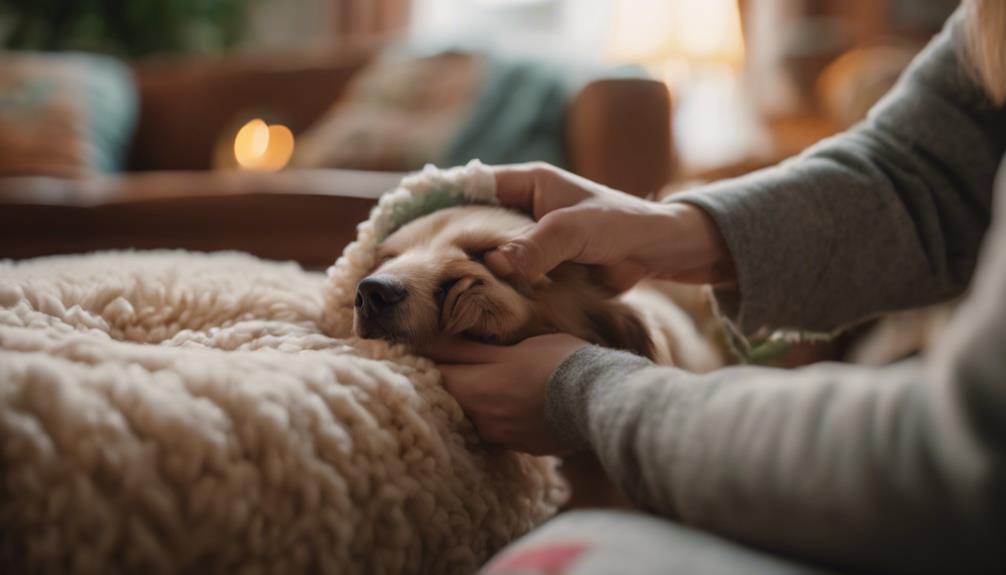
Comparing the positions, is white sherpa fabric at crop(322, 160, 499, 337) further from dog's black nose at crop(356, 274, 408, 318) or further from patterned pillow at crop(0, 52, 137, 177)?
patterned pillow at crop(0, 52, 137, 177)

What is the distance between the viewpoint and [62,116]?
291 centimetres

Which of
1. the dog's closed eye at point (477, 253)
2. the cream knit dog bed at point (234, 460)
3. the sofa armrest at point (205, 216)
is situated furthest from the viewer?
the sofa armrest at point (205, 216)

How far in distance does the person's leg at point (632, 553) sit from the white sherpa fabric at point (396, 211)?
0.45 meters

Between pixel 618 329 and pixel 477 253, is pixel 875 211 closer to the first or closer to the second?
pixel 618 329

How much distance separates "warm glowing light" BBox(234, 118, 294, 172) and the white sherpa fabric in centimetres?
224

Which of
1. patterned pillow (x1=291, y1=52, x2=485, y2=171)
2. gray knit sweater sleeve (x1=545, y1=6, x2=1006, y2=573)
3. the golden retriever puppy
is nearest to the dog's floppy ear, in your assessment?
the golden retriever puppy

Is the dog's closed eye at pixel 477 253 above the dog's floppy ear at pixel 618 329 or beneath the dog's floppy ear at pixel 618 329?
above

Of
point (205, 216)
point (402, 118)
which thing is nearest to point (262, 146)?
point (402, 118)

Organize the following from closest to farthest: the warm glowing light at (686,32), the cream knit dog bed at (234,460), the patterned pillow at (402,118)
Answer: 1. the cream knit dog bed at (234,460)
2. the patterned pillow at (402,118)
3. the warm glowing light at (686,32)

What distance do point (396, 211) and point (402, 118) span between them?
6.20ft

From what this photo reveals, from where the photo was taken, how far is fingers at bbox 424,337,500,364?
772 millimetres

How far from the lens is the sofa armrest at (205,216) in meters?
2.04

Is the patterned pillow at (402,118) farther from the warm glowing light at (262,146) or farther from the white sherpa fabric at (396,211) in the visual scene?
the white sherpa fabric at (396,211)

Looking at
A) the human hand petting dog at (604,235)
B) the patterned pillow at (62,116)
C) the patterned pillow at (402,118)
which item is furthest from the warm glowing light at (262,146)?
the human hand petting dog at (604,235)
